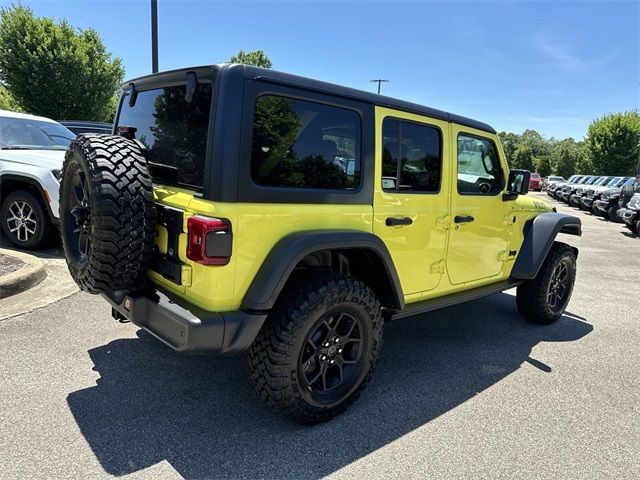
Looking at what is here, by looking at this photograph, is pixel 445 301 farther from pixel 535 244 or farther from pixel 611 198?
pixel 611 198

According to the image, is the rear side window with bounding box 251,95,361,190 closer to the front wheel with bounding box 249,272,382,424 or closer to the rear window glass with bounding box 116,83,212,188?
the rear window glass with bounding box 116,83,212,188

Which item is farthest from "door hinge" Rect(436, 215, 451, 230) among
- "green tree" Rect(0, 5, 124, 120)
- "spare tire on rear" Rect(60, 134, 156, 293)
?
"green tree" Rect(0, 5, 124, 120)

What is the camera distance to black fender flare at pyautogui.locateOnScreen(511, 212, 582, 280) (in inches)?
168

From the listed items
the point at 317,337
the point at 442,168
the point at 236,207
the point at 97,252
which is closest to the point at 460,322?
the point at 442,168

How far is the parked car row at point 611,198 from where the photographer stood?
1220cm

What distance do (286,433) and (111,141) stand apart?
1967 mm

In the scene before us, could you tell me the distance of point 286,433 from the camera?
2.62 m

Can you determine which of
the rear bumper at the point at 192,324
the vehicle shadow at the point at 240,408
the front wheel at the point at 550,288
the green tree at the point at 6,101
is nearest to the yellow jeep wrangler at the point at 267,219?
the rear bumper at the point at 192,324

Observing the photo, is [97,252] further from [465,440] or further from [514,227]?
[514,227]

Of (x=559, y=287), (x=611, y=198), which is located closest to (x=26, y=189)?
(x=559, y=287)

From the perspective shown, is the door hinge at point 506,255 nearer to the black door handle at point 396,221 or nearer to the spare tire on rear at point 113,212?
the black door handle at point 396,221

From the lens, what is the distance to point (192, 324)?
7.29ft

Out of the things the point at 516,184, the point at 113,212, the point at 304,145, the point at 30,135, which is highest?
the point at 30,135

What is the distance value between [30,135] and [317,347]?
Answer: 19.7 feet
